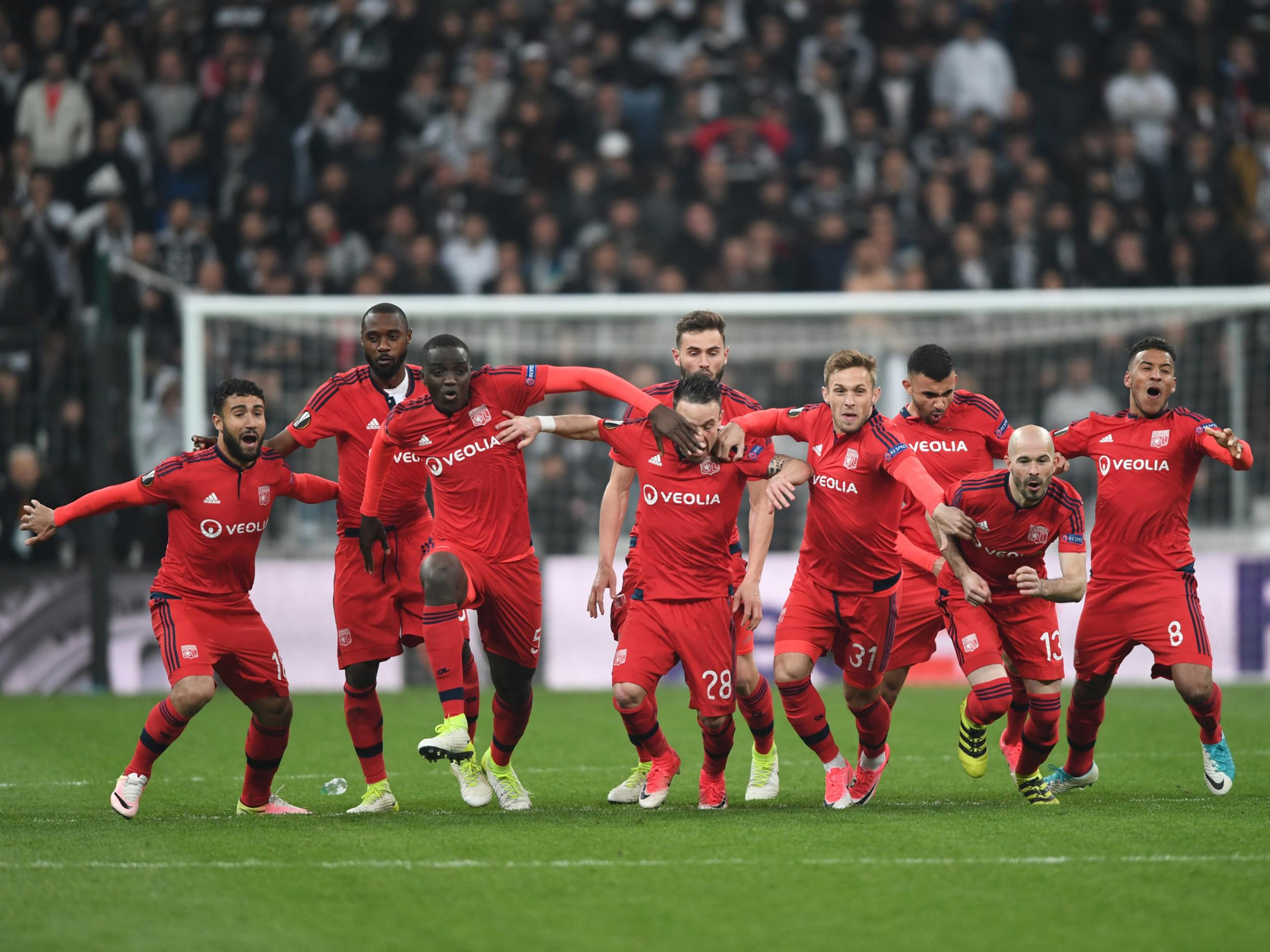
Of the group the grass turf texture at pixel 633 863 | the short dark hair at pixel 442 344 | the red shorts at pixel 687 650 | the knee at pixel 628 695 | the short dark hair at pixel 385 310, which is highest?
the short dark hair at pixel 385 310

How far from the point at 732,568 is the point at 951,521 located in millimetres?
1274

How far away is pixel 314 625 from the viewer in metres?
13.6

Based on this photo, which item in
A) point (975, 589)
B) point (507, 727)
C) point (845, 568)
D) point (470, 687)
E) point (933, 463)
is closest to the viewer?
point (975, 589)

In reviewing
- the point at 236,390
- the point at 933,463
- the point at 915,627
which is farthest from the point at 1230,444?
the point at 236,390

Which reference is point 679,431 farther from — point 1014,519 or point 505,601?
point 1014,519

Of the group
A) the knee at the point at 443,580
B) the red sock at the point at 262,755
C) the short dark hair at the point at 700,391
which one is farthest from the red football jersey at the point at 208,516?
the short dark hair at the point at 700,391

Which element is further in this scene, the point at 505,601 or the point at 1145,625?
the point at 1145,625

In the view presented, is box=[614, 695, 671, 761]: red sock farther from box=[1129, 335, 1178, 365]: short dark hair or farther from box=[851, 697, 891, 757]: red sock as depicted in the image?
box=[1129, 335, 1178, 365]: short dark hair

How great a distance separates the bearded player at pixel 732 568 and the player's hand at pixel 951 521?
90 cm

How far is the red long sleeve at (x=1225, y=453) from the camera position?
7.52 metres

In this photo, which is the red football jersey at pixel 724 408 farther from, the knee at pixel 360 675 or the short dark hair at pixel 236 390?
the short dark hair at pixel 236 390

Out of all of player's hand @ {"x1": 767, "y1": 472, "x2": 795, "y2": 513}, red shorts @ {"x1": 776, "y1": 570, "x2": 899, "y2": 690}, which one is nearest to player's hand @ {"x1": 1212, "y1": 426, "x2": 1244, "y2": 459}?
red shorts @ {"x1": 776, "y1": 570, "x2": 899, "y2": 690}

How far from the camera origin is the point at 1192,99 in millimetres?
17062

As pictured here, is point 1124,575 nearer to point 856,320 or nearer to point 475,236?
point 856,320
